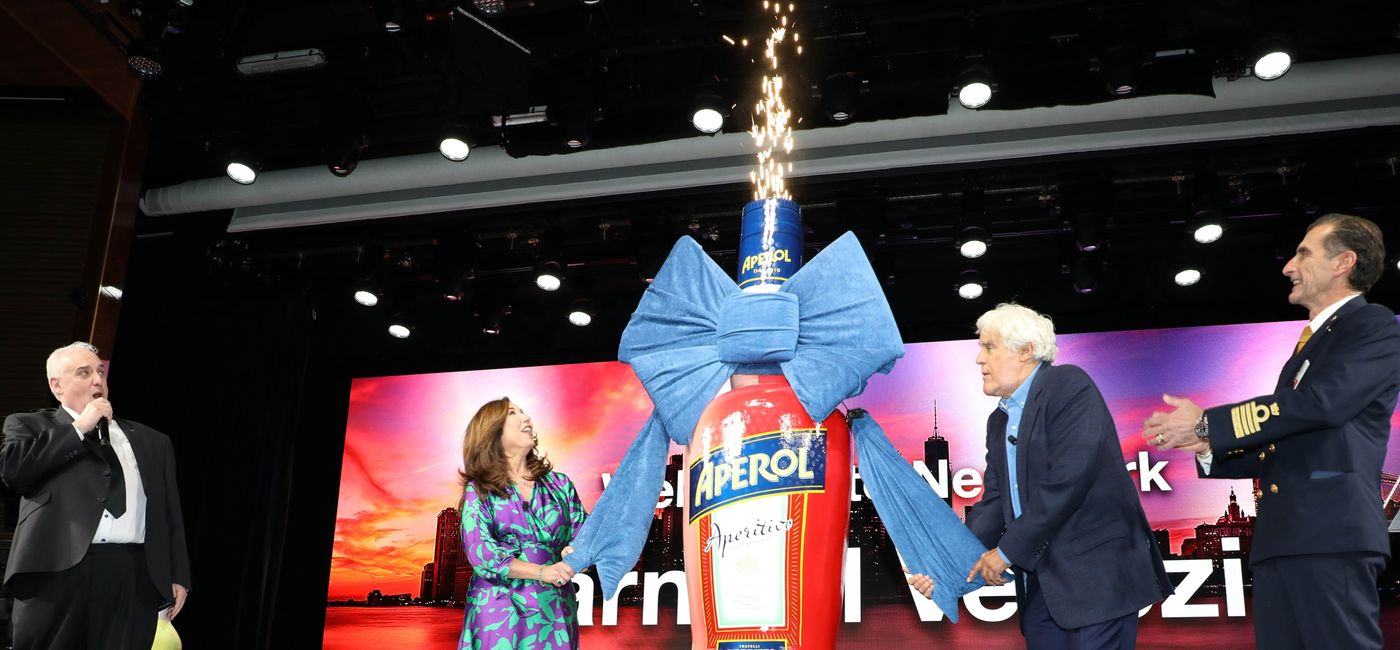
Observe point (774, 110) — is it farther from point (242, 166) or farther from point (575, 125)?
point (242, 166)

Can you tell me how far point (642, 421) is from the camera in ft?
26.5

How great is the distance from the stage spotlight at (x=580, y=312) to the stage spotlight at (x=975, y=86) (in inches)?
127

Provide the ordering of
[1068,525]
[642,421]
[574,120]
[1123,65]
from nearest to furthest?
1. [1068,525]
2. [1123,65]
3. [574,120]
4. [642,421]

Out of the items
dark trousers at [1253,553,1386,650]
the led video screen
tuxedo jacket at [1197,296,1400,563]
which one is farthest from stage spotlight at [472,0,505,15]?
dark trousers at [1253,553,1386,650]

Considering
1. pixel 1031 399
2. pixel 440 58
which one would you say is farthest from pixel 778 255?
pixel 440 58

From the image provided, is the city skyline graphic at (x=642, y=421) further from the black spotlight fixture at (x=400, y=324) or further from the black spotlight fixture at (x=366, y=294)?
the black spotlight fixture at (x=366, y=294)

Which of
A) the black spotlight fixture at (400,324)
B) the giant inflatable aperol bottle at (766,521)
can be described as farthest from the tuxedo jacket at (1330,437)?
the black spotlight fixture at (400,324)

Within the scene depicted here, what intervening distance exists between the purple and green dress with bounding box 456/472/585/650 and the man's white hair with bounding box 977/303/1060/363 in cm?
167

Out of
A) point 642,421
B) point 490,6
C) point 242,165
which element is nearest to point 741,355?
point 490,6

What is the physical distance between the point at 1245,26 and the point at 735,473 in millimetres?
4581

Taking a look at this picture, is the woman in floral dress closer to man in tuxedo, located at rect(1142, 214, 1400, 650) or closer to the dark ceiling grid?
man in tuxedo, located at rect(1142, 214, 1400, 650)

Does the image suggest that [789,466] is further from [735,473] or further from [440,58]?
[440,58]

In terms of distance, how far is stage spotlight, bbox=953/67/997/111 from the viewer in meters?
5.90

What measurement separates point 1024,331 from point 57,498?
3391mm
